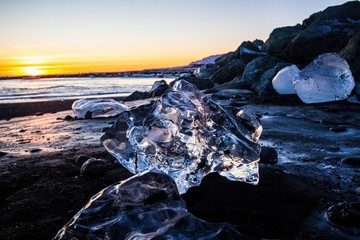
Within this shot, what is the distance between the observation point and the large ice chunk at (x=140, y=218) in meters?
1.44

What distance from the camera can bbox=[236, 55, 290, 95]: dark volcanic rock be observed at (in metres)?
9.18

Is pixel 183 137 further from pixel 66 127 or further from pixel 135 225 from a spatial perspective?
pixel 66 127

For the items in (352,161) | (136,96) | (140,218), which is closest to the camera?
(140,218)

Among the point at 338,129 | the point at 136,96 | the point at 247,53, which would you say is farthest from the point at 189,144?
the point at 247,53

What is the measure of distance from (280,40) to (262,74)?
443cm

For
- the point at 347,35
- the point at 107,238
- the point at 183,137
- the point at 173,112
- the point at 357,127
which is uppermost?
the point at 347,35

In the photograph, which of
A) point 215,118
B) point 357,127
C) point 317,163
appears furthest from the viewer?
point 357,127

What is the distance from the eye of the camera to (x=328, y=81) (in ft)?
22.9

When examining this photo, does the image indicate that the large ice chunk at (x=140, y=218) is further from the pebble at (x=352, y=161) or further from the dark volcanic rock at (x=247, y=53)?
the dark volcanic rock at (x=247, y=53)

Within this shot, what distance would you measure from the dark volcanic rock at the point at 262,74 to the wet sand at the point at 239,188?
4892 mm

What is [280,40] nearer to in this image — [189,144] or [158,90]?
[158,90]

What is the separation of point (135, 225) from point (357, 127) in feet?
13.4

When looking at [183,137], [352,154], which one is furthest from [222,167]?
[352,154]

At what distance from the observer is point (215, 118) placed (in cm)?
261
